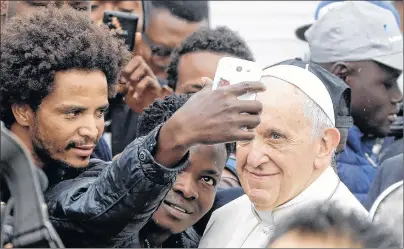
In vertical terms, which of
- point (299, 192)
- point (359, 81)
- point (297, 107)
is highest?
point (297, 107)

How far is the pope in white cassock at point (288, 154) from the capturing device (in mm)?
3127

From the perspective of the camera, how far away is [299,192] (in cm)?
317

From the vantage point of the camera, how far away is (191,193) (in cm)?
341

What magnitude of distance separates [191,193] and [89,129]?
51 cm

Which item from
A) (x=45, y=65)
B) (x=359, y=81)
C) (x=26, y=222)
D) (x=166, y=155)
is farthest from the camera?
(x=359, y=81)

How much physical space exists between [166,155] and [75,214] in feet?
1.05

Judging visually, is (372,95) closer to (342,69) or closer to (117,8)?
(342,69)

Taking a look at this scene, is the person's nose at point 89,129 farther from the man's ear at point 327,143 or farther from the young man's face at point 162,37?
the young man's face at point 162,37

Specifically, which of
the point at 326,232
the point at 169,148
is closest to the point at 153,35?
the point at 169,148

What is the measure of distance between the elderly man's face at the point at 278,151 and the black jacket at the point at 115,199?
0.43 meters

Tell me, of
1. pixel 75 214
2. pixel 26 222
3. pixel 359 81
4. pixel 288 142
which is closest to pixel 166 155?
pixel 75 214

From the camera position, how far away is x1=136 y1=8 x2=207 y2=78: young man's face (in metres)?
5.18

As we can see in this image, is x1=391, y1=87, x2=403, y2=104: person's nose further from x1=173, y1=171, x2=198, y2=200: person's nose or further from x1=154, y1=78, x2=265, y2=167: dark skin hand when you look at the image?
x1=154, y1=78, x2=265, y2=167: dark skin hand

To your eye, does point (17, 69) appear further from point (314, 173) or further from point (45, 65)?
point (314, 173)
